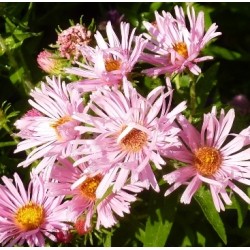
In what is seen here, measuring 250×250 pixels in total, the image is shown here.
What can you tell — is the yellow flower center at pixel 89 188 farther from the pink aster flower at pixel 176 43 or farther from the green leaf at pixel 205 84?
the green leaf at pixel 205 84

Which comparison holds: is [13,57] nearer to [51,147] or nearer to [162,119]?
[51,147]

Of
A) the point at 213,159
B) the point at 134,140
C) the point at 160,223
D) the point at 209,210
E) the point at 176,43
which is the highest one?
the point at 176,43

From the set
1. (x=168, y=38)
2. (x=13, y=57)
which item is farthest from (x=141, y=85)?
(x=13, y=57)

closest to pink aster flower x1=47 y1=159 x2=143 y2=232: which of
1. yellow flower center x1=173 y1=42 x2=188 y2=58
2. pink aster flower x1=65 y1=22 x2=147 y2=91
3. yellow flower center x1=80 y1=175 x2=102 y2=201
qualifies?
yellow flower center x1=80 y1=175 x2=102 y2=201

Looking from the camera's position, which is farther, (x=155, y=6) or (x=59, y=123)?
(x=155, y=6)

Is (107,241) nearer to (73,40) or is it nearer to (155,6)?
(73,40)

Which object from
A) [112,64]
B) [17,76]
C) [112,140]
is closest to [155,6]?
[17,76]

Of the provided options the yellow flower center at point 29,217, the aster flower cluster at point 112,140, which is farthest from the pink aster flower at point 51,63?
the yellow flower center at point 29,217
